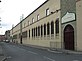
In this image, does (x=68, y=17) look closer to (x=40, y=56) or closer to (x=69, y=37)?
(x=69, y=37)

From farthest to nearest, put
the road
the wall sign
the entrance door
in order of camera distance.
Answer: the entrance door
the wall sign
the road

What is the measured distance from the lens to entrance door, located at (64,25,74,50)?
134 feet

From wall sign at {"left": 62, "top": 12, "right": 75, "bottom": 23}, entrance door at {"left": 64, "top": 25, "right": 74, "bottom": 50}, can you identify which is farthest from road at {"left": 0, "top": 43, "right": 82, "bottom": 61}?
wall sign at {"left": 62, "top": 12, "right": 75, "bottom": 23}

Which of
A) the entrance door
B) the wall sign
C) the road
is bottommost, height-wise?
the road

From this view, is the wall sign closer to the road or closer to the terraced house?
the terraced house

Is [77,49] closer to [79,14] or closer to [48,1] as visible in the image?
[79,14]

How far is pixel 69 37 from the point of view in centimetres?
4200

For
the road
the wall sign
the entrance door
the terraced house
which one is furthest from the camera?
the entrance door

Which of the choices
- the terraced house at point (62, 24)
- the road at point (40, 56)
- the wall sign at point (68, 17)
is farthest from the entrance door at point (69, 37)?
the road at point (40, 56)

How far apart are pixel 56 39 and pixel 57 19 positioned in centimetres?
377

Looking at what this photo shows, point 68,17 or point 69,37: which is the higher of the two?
point 68,17

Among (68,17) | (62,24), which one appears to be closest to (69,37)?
(68,17)

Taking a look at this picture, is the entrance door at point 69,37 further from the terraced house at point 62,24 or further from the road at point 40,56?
the road at point 40,56

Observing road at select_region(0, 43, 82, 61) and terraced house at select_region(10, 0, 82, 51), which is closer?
road at select_region(0, 43, 82, 61)
